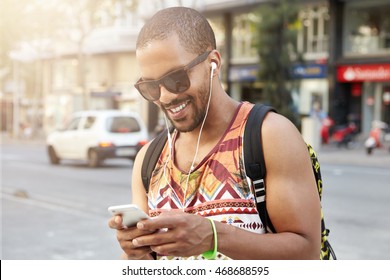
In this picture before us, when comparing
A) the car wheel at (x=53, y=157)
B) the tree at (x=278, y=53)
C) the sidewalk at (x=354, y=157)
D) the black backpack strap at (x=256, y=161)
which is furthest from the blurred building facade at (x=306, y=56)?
the black backpack strap at (x=256, y=161)

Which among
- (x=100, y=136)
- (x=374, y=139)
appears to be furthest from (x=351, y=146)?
(x=100, y=136)

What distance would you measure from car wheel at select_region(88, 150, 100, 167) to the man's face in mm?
15212

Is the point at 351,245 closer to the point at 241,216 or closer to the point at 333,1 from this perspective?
the point at 241,216

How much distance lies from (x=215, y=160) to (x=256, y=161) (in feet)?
0.41

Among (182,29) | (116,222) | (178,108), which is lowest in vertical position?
(116,222)

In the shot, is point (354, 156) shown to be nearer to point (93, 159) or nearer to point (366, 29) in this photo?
point (93, 159)

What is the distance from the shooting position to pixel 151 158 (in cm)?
199

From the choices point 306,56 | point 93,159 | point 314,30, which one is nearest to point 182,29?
point 93,159

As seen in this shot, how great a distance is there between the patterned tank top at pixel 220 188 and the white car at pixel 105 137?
48.4ft

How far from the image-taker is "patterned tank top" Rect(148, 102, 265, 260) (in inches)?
69.5

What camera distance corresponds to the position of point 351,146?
22625mm

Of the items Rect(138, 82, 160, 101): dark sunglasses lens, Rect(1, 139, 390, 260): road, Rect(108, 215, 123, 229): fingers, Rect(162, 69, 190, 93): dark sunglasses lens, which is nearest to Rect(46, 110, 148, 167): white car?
Rect(1, 139, 390, 260): road

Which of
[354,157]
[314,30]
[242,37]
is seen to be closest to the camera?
[354,157]

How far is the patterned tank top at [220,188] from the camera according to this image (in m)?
1.76
